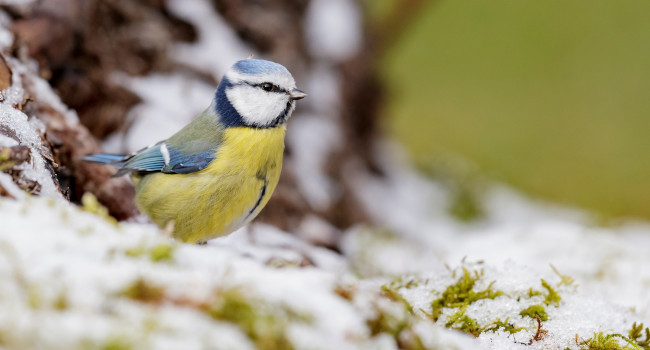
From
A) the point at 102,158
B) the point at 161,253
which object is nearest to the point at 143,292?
the point at 161,253

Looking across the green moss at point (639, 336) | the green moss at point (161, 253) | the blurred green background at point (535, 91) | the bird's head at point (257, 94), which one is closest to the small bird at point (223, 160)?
the bird's head at point (257, 94)

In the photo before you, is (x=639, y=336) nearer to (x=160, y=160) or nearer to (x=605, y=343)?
(x=605, y=343)

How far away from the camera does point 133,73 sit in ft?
11.8

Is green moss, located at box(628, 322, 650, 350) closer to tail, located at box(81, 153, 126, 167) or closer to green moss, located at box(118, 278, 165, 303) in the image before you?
green moss, located at box(118, 278, 165, 303)

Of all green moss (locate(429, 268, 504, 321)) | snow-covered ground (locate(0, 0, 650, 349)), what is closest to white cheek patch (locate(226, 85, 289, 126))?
snow-covered ground (locate(0, 0, 650, 349))

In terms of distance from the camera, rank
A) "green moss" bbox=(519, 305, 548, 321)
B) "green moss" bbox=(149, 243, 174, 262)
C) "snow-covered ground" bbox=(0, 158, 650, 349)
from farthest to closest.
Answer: "green moss" bbox=(519, 305, 548, 321), "green moss" bbox=(149, 243, 174, 262), "snow-covered ground" bbox=(0, 158, 650, 349)

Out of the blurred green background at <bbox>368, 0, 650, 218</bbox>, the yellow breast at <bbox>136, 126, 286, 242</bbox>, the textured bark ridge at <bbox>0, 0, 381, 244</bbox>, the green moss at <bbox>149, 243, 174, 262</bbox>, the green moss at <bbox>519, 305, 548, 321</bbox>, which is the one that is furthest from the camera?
the blurred green background at <bbox>368, 0, 650, 218</bbox>

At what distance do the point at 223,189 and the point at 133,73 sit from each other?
152 centimetres

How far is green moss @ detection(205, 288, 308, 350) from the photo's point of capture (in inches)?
48.6

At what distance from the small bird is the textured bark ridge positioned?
0.24 metres

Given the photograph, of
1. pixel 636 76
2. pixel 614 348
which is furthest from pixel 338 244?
pixel 636 76

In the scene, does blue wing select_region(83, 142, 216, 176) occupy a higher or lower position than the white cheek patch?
lower

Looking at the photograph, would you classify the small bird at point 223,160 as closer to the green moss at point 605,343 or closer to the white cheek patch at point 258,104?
the white cheek patch at point 258,104

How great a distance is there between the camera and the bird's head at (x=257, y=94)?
2547mm
